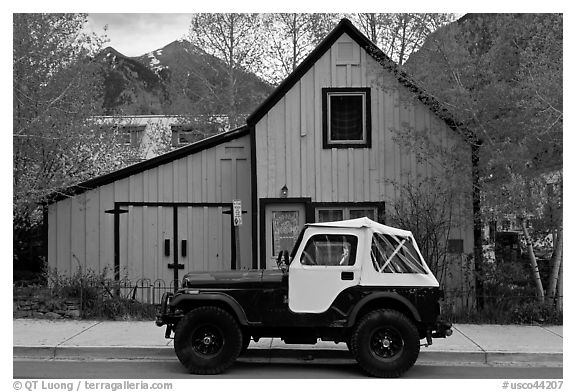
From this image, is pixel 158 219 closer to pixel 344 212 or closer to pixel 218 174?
pixel 218 174

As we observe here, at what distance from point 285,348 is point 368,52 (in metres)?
6.48

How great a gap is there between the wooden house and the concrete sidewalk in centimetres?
292

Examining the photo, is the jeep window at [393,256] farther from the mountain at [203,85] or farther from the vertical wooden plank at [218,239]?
the mountain at [203,85]

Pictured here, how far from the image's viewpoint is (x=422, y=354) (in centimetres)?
965

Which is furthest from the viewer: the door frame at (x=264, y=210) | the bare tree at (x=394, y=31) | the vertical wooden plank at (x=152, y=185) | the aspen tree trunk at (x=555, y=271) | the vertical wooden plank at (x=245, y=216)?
the bare tree at (x=394, y=31)

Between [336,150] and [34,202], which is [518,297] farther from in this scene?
[34,202]

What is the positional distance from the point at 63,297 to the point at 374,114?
6.98 meters

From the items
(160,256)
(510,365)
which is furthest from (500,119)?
(160,256)

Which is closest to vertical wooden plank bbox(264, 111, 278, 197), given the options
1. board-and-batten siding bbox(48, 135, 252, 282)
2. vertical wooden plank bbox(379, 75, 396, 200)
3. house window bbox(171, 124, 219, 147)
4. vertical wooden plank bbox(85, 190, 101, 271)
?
board-and-batten siding bbox(48, 135, 252, 282)

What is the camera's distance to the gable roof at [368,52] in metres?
13.1

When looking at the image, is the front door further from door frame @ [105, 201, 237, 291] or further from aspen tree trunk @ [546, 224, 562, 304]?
aspen tree trunk @ [546, 224, 562, 304]

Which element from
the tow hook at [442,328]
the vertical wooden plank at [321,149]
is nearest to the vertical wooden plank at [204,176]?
the vertical wooden plank at [321,149]

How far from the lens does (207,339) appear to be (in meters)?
8.53

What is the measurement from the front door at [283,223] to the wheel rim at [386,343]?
5.21 metres
